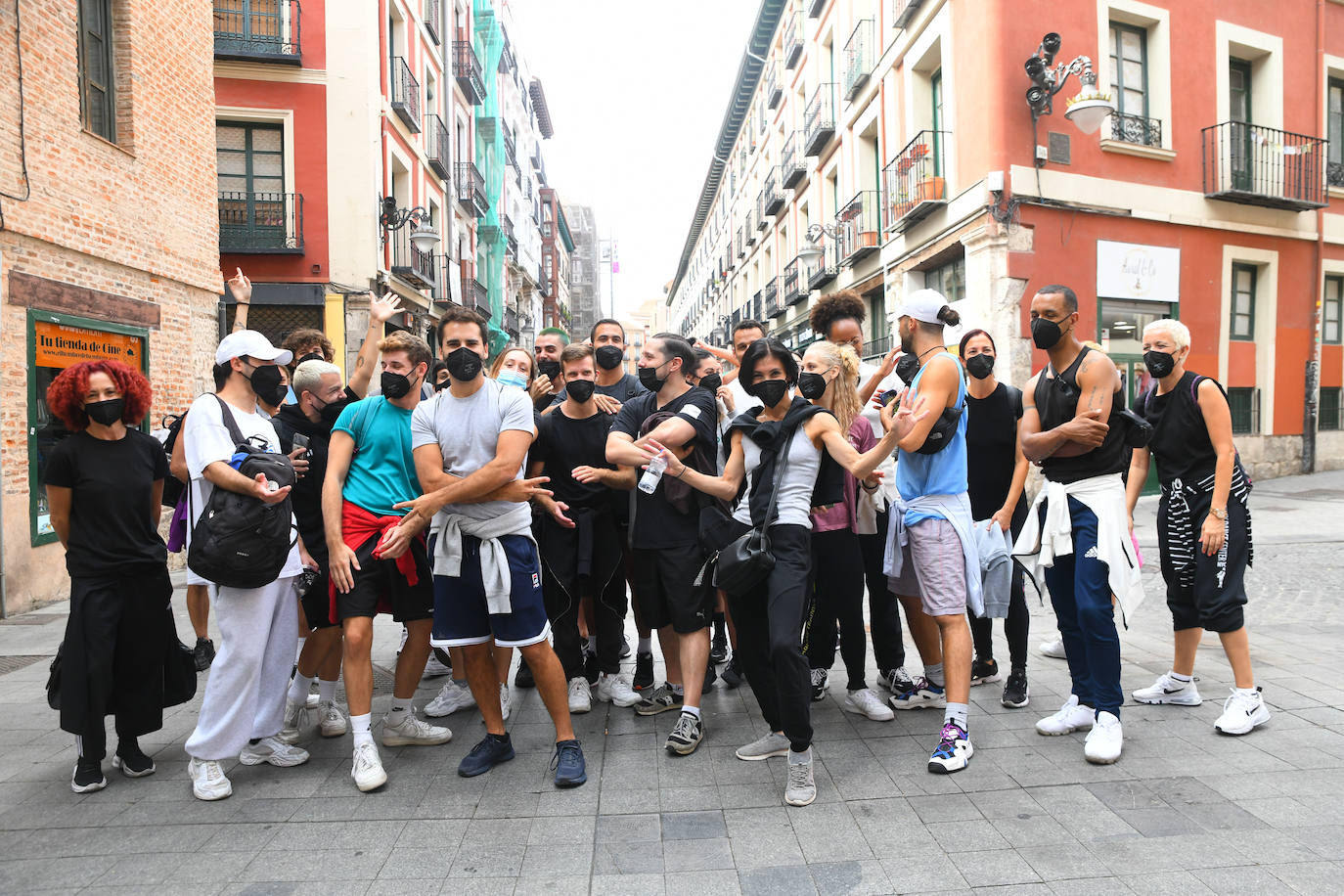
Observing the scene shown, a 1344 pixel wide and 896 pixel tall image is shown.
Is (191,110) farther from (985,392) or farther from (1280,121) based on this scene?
(1280,121)

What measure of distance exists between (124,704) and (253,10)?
55.7 feet

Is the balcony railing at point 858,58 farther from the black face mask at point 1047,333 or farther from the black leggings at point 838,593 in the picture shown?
the black leggings at point 838,593

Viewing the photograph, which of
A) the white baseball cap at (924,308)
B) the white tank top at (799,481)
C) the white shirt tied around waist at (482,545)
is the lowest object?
the white shirt tied around waist at (482,545)

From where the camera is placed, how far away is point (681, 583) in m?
4.00

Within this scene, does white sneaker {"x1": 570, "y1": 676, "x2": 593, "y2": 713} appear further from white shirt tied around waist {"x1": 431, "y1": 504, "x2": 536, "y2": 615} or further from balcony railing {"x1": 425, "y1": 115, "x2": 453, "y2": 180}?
balcony railing {"x1": 425, "y1": 115, "x2": 453, "y2": 180}

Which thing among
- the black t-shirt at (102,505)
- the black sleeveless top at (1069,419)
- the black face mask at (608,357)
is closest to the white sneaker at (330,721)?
the black t-shirt at (102,505)

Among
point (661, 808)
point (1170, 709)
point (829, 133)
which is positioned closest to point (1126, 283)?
point (829, 133)

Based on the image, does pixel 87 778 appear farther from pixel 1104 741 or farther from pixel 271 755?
pixel 1104 741

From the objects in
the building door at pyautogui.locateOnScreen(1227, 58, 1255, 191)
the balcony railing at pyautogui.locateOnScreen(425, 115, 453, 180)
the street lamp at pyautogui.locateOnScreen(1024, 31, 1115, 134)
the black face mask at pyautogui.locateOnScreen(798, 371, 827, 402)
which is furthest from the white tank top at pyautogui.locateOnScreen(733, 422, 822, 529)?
the balcony railing at pyautogui.locateOnScreen(425, 115, 453, 180)

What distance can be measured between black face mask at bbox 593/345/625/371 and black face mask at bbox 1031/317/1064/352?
2.14m

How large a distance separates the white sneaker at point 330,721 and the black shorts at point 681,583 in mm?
1714

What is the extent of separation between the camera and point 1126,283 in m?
13.2

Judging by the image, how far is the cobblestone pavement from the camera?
2742 millimetres

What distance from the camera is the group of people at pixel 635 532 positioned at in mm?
3572
